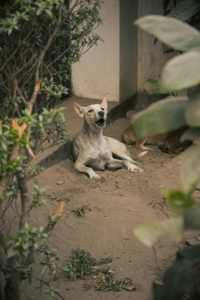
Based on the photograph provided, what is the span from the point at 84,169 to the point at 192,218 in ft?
15.7

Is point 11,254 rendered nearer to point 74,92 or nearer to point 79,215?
point 79,215

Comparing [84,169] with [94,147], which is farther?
[94,147]

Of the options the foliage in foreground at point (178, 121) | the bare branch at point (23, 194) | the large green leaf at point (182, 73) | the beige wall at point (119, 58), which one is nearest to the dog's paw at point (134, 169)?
the beige wall at point (119, 58)

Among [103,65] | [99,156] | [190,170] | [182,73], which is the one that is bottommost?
[99,156]

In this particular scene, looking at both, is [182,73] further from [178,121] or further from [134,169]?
[134,169]

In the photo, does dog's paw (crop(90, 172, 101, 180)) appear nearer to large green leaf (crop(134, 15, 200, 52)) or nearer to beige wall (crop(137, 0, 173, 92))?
beige wall (crop(137, 0, 173, 92))

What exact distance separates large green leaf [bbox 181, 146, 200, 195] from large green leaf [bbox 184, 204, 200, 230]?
11 centimetres

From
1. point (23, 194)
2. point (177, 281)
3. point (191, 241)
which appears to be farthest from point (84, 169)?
point (177, 281)

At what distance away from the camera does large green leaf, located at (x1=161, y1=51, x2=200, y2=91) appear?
1.67 metres

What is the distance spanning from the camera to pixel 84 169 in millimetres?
6504

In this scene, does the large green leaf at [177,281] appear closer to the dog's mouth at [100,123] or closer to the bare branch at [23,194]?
the bare branch at [23,194]

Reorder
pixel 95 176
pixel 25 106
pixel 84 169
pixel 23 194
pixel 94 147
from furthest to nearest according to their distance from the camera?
1. pixel 94 147
2. pixel 84 169
3. pixel 95 176
4. pixel 25 106
5. pixel 23 194

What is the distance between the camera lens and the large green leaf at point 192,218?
171 cm

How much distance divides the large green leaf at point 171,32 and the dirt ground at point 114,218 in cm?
250
